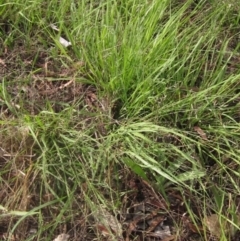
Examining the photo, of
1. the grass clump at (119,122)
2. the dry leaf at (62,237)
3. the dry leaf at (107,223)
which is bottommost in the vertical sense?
the dry leaf at (62,237)

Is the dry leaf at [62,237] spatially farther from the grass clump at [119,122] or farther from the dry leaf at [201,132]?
the dry leaf at [201,132]

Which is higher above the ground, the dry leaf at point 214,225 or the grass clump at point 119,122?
the grass clump at point 119,122

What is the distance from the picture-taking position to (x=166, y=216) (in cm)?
199

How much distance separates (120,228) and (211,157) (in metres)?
0.42

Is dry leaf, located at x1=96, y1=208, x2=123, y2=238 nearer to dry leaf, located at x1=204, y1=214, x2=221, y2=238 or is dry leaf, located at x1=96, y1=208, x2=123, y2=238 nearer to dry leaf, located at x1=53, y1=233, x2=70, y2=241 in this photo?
dry leaf, located at x1=53, y1=233, x2=70, y2=241


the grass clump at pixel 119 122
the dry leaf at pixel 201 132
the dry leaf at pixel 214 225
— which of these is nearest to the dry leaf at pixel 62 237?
the grass clump at pixel 119 122

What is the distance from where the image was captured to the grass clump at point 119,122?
6.37ft

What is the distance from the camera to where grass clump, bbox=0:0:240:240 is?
76.4 inches

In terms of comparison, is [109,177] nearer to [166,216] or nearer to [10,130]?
[166,216]

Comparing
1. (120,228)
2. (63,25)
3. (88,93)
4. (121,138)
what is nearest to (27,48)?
(63,25)

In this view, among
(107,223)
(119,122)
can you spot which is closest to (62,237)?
(107,223)

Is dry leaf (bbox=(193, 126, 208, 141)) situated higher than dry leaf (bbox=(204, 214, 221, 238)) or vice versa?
dry leaf (bbox=(193, 126, 208, 141))

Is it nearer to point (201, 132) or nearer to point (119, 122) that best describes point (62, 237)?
point (119, 122)

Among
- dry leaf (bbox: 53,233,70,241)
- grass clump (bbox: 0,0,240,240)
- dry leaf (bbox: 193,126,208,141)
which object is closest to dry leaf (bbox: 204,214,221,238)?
grass clump (bbox: 0,0,240,240)
